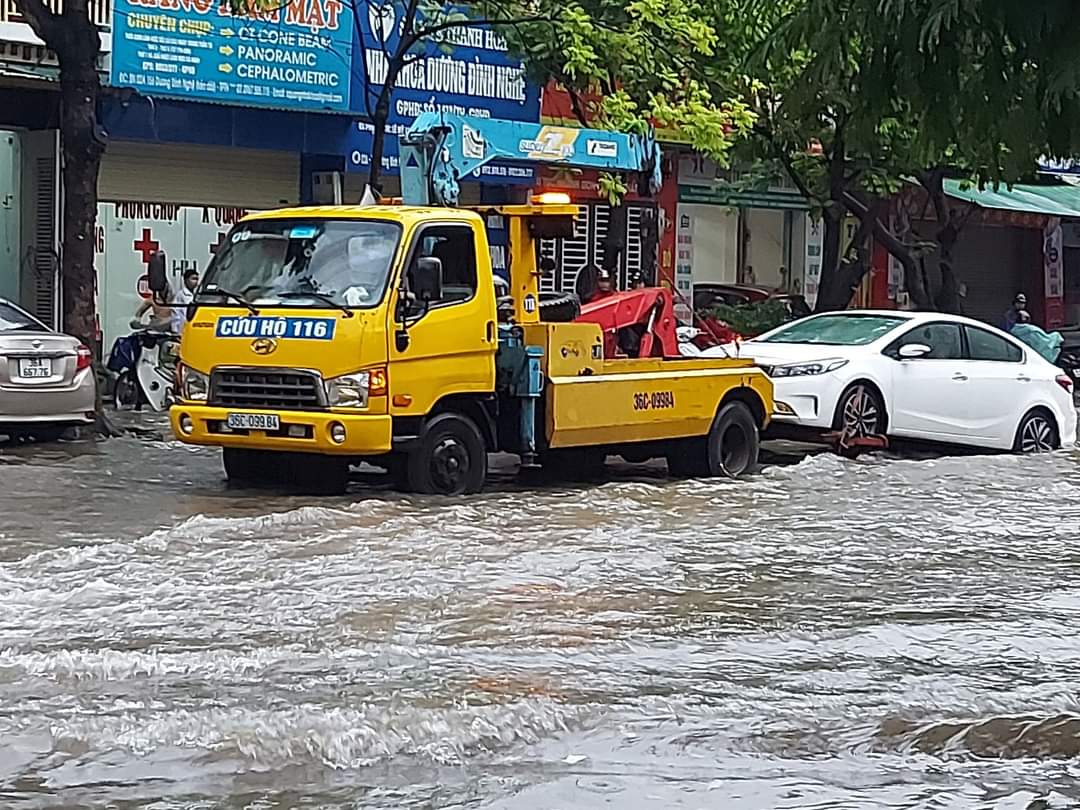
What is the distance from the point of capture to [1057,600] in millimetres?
10797

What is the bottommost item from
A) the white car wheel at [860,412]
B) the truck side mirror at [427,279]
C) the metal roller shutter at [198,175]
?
the white car wheel at [860,412]

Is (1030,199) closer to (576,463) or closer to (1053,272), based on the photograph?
(1053,272)

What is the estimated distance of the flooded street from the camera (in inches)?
265

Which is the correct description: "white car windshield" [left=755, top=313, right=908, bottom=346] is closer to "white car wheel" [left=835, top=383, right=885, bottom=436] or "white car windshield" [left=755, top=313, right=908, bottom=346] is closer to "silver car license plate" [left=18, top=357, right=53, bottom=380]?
"white car wheel" [left=835, top=383, right=885, bottom=436]

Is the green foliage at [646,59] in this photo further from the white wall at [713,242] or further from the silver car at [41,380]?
the white wall at [713,242]

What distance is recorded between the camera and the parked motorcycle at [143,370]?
21.1 meters

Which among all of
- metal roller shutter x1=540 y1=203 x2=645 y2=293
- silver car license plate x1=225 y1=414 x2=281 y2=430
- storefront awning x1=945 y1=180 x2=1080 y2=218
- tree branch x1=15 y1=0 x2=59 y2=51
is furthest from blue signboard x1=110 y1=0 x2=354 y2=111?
A: storefront awning x1=945 y1=180 x2=1080 y2=218

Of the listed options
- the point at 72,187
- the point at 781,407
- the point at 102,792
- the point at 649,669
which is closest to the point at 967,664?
the point at 649,669

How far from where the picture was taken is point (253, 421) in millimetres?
13578

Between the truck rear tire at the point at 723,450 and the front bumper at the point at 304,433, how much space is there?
3.74 meters

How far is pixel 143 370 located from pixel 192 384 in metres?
7.43

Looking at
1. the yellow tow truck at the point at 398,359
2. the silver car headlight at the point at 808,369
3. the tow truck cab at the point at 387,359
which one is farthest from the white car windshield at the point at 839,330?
the tow truck cab at the point at 387,359

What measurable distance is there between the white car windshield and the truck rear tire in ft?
5.04

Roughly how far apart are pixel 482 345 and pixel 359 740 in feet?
23.9
